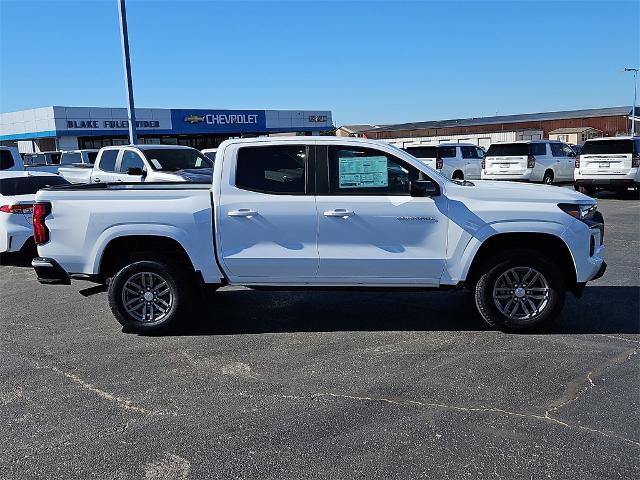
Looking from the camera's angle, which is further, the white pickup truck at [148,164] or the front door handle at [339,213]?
the white pickup truck at [148,164]

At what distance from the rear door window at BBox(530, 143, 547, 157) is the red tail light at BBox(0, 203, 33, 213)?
55.3 ft

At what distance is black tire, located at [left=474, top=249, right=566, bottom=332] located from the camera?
529 centimetres

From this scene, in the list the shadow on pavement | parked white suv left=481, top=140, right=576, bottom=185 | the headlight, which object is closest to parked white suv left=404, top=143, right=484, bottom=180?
parked white suv left=481, top=140, right=576, bottom=185

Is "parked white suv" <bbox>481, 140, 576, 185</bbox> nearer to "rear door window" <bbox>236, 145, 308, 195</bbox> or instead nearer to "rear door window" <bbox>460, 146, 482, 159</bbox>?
"rear door window" <bbox>460, 146, 482, 159</bbox>

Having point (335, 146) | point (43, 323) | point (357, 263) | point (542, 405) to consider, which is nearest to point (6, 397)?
point (43, 323)

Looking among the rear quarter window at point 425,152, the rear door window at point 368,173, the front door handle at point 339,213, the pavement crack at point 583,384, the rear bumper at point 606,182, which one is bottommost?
the pavement crack at point 583,384

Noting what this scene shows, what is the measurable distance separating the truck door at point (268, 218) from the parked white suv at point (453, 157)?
16222mm

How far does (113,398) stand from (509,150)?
61.3 feet

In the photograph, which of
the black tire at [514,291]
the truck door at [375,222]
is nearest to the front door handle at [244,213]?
the truck door at [375,222]

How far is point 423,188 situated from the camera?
17.0 ft

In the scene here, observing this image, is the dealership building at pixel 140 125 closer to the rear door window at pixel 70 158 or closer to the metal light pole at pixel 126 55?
the rear door window at pixel 70 158

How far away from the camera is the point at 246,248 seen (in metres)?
5.41

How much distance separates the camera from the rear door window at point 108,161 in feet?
45.6

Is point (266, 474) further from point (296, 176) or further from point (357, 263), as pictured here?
point (296, 176)
